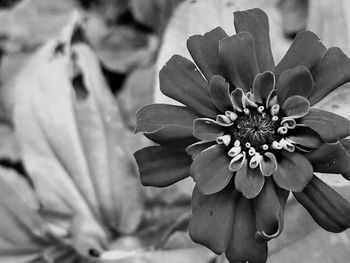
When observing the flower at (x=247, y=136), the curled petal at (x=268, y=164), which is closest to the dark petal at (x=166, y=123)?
the flower at (x=247, y=136)

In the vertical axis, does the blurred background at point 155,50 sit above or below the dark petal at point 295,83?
below

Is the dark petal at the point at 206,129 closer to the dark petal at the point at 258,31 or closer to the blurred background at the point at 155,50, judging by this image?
the dark petal at the point at 258,31

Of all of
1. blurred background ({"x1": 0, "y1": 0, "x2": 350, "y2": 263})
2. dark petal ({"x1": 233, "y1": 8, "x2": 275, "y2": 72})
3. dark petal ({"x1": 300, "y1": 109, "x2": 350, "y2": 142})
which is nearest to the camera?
dark petal ({"x1": 300, "y1": 109, "x2": 350, "y2": 142})

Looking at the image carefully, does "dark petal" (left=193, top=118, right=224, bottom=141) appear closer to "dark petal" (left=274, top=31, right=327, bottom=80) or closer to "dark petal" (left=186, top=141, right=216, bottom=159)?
"dark petal" (left=186, top=141, right=216, bottom=159)

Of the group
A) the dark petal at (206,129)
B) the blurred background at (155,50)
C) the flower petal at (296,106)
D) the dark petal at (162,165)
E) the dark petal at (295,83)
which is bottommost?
the blurred background at (155,50)

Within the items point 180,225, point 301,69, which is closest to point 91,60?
point 180,225

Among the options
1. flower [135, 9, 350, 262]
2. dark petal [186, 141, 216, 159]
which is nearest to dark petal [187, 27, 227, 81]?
flower [135, 9, 350, 262]

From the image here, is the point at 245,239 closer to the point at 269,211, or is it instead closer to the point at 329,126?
the point at 269,211
